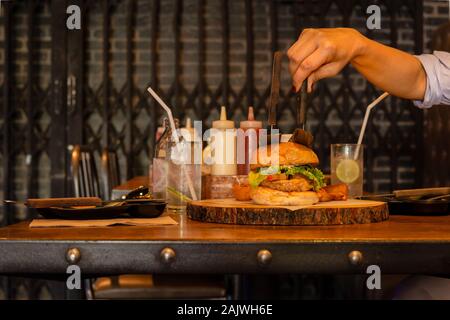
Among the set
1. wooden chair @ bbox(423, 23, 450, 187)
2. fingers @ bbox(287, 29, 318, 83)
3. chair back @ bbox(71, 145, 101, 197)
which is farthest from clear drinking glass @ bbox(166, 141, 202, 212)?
wooden chair @ bbox(423, 23, 450, 187)

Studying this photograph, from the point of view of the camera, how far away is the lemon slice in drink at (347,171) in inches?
86.5

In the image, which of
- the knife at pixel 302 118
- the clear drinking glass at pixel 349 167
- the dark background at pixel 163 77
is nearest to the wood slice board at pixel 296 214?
the knife at pixel 302 118

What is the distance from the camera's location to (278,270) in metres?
1.14

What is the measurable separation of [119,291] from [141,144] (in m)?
2.42

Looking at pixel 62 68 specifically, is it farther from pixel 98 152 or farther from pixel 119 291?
pixel 119 291

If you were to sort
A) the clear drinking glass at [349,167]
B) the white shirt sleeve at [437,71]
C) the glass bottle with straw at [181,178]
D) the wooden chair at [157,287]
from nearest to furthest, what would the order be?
the glass bottle with straw at [181,178] < the white shirt sleeve at [437,71] < the clear drinking glass at [349,167] < the wooden chair at [157,287]

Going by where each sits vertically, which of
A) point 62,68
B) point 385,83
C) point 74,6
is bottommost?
point 385,83

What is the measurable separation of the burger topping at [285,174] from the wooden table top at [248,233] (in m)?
0.18

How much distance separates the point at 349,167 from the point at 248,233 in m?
1.03

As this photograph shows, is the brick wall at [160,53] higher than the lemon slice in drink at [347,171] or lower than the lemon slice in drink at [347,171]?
higher

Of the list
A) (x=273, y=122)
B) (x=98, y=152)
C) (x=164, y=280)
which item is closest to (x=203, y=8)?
(x=98, y=152)

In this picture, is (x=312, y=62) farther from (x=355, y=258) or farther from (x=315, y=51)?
(x=355, y=258)

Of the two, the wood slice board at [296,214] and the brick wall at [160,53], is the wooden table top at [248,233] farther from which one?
the brick wall at [160,53]

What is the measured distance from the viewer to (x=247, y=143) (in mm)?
2031
